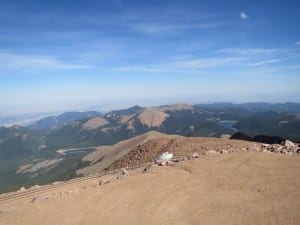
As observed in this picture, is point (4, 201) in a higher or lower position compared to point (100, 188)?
lower

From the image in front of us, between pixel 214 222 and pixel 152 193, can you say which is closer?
pixel 214 222

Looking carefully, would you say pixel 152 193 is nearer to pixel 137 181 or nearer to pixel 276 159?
pixel 137 181

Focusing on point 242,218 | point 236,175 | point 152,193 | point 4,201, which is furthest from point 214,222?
point 4,201

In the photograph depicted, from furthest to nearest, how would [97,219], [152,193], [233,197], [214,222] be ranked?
[152,193] < [233,197] < [97,219] < [214,222]

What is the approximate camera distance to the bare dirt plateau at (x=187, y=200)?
74.7 feet

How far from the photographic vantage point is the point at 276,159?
1275 inches

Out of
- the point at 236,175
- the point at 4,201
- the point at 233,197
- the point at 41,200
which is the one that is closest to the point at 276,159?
the point at 236,175

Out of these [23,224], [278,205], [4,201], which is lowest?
[4,201]

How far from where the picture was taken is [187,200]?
25469mm

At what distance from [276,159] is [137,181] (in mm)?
13314

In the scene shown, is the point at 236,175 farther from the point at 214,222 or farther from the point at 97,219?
the point at 97,219

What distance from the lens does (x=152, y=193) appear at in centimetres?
2694

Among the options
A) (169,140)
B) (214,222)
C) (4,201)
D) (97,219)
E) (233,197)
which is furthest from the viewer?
(169,140)

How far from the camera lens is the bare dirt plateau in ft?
74.7
